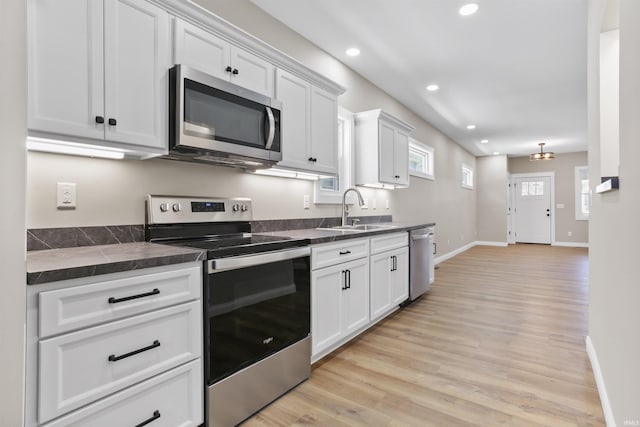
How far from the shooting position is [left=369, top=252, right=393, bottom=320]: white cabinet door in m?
2.94

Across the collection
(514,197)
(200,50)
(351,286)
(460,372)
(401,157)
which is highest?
(200,50)

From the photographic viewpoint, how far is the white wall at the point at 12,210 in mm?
930

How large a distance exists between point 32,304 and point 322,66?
313 cm

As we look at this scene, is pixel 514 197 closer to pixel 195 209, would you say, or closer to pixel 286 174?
pixel 286 174

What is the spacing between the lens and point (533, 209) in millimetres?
10109

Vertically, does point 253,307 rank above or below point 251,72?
below

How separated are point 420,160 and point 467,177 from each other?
3746mm

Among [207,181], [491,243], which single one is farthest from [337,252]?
[491,243]

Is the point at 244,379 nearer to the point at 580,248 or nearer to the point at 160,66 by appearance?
the point at 160,66

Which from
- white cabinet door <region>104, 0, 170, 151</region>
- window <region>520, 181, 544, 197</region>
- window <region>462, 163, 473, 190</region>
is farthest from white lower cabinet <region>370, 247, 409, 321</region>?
window <region>520, 181, 544, 197</region>

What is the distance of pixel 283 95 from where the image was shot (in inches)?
98.4

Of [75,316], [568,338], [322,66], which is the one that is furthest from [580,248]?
[75,316]

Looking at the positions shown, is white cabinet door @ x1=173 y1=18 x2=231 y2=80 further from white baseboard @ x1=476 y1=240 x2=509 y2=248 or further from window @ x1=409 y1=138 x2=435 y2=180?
white baseboard @ x1=476 y1=240 x2=509 y2=248

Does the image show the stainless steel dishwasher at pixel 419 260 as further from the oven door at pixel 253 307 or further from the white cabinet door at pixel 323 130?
the oven door at pixel 253 307
